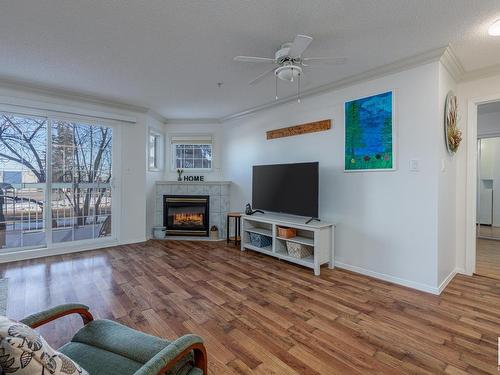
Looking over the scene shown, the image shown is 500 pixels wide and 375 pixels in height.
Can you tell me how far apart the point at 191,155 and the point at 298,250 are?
3.30 m

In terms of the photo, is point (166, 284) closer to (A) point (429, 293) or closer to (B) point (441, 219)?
(A) point (429, 293)

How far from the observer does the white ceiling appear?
1.96 m

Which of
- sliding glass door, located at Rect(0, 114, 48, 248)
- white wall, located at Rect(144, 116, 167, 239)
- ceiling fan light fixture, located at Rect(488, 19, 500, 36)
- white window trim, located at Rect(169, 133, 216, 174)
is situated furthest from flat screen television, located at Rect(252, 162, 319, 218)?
sliding glass door, located at Rect(0, 114, 48, 248)

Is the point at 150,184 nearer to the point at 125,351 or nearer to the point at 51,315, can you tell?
the point at 51,315

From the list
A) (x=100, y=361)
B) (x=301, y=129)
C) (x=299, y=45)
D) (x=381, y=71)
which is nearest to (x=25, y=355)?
(x=100, y=361)

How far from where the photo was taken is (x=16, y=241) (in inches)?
147

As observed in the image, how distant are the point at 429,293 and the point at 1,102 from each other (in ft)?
18.7

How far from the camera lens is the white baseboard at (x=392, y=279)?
8.76ft

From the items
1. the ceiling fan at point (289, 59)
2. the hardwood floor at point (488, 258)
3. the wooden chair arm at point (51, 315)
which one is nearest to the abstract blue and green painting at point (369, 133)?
the ceiling fan at point (289, 59)

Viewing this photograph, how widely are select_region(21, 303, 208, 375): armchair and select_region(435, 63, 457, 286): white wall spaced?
2.70 m

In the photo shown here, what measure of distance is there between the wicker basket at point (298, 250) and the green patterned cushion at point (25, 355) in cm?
293

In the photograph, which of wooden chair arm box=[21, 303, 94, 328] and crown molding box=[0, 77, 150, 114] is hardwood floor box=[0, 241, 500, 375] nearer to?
wooden chair arm box=[21, 303, 94, 328]

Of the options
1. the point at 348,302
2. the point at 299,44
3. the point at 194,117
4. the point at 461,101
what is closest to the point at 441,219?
the point at 348,302

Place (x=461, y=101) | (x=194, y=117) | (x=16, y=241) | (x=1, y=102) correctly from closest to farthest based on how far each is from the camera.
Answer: (x=461, y=101) → (x=1, y=102) → (x=16, y=241) → (x=194, y=117)
